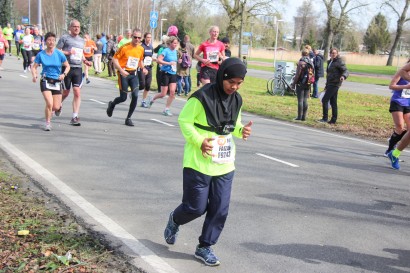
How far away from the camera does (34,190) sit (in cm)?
560

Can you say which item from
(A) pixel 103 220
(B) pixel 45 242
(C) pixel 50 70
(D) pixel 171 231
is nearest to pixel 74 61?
(C) pixel 50 70

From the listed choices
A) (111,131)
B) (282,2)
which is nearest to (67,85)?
(111,131)

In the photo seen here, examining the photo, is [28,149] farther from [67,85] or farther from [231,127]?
[231,127]

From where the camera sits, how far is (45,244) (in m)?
4.04

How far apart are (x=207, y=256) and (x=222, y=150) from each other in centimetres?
89

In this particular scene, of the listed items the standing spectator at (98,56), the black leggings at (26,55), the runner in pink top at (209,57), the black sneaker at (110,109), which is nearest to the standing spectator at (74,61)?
the black sneaker at (110,109)

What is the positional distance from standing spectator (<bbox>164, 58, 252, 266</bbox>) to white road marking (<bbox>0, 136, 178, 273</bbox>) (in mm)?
392

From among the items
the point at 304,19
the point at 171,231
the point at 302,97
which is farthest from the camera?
the point at 304,19

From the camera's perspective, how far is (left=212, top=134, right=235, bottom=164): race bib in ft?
12.6

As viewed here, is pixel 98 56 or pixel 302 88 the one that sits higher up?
pixel 98 56

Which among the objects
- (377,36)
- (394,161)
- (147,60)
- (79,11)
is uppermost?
(377,36)

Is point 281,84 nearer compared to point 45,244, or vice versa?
point 45,244

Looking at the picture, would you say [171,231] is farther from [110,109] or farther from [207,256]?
[110,109]

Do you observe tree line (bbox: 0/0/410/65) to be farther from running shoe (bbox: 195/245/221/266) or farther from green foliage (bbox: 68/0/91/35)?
running shoe (bbox: 195/245/221/266)
